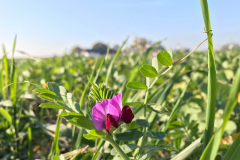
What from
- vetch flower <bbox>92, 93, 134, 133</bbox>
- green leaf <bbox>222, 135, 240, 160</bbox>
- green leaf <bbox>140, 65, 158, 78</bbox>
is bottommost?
green leaf <bbox>222, 135, 240, 160</bbox>

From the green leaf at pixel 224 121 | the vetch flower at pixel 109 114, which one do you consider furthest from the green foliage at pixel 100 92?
the green leaf at pixel 224 121

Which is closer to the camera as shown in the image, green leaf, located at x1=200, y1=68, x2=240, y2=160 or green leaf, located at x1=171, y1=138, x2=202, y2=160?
green leaf, located at x1=200, y1=68, x2=240, y2=160

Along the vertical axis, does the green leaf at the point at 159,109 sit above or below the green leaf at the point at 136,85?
below

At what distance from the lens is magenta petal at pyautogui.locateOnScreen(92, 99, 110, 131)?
305mm

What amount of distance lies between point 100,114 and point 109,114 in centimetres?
1

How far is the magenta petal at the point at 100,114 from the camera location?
0.30 m

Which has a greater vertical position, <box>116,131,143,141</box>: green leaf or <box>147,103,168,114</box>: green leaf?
<box>147,103,168,114</box>: green leaf

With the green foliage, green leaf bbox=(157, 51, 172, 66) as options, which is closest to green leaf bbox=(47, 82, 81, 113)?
the green foliage

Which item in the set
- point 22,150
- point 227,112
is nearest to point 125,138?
point 227,112

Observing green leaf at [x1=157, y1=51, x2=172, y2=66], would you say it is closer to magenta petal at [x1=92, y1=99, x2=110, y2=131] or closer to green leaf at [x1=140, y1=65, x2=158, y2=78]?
green leaf at [x1=140, y1=65, x2=158, y2=78]

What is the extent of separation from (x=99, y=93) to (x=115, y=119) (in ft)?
0.18

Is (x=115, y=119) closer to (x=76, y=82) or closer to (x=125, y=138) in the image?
(x=125, y=138)

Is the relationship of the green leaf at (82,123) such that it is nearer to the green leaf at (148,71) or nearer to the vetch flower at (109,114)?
the vetch flower at (109,114)

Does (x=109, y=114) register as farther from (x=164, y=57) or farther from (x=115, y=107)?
(x=164, y=57)
